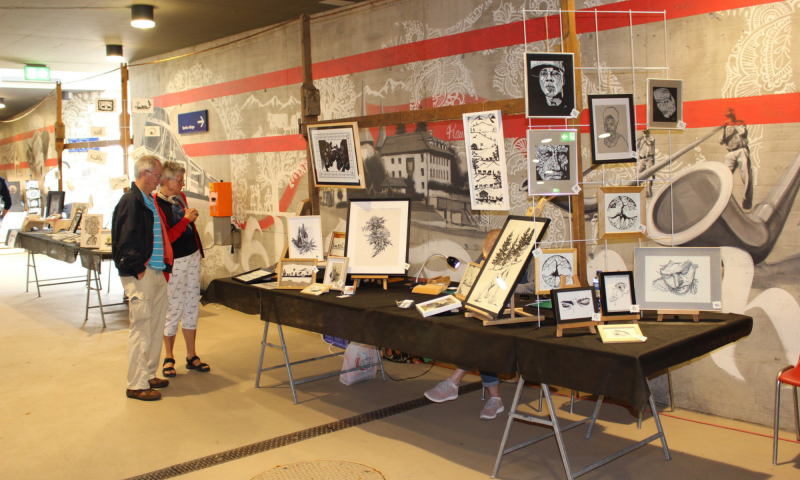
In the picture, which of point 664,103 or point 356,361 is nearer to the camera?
point 664,103

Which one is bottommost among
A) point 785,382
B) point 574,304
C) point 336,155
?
point 785,382

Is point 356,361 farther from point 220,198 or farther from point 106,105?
point 106,105

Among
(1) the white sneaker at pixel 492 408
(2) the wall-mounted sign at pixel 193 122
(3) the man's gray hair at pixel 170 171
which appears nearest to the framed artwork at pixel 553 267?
(1) the white sneaker at pixel 492 408

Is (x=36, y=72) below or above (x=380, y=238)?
above

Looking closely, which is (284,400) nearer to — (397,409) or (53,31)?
(397,409)

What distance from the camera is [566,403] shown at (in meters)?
3.86

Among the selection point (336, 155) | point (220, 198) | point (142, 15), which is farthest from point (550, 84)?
point (220, 198)

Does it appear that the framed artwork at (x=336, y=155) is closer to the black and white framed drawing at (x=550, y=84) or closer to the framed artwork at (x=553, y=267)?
the black and white framed drawing at (x=550, y=84)

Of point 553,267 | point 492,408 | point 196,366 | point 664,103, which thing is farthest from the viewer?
point 196,366

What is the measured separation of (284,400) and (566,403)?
5.98 ft

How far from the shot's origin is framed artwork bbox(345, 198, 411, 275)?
3916 mm

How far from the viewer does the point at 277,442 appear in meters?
3.35

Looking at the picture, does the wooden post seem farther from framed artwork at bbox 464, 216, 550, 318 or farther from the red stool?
the red stool

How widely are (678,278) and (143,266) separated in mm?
3124
